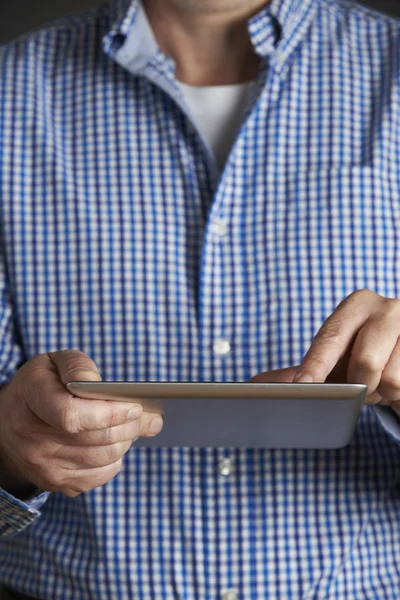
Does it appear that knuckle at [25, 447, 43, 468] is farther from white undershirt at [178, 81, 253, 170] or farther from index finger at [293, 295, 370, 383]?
white undershirt at [178, 81, 253, 170]

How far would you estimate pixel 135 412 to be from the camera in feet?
2.14

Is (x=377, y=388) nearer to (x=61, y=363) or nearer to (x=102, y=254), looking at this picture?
(x=61, y=363)

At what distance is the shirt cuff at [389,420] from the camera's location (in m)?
0.86

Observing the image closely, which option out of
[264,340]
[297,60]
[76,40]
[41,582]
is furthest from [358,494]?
[76,40]

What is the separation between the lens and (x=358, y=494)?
37.1 inches

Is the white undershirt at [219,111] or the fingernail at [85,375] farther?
the white undershirt at [219,111]

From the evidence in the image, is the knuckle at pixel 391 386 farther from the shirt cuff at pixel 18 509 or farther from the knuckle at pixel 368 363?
the shirt cuff at pixel 18 509

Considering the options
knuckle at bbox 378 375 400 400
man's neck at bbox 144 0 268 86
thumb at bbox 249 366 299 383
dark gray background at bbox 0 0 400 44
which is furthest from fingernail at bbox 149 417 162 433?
dark gray background at bbox 0 0 400 44

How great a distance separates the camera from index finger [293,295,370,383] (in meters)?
0.68

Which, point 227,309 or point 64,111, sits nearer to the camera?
point 227,309

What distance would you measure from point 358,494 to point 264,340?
0.22m

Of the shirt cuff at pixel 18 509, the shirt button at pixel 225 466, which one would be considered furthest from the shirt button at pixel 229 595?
the shirt cuff at pixel 18 509

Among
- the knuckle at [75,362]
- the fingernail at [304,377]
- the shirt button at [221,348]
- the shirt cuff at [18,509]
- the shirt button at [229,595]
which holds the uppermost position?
the knuckle at [75,362]

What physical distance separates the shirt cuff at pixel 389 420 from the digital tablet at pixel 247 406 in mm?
97
